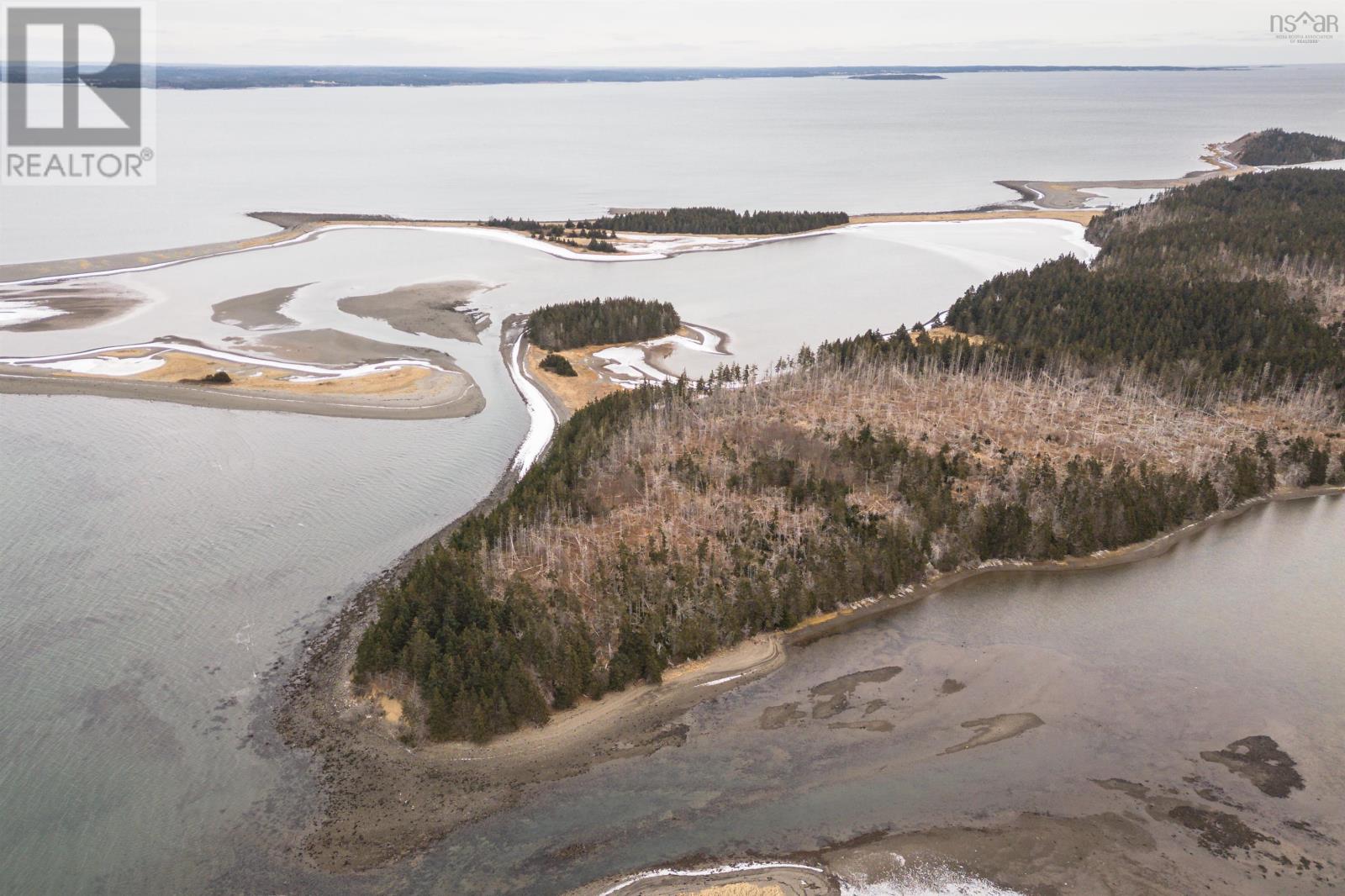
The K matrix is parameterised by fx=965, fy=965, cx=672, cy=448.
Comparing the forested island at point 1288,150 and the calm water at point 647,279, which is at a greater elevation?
the forested island at point 1288,150

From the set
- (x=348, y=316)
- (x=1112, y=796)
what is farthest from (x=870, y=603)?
(x=348, y=316)

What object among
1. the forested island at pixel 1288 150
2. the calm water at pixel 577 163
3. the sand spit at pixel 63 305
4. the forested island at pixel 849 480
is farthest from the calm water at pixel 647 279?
the forested island at pixel 1288 150

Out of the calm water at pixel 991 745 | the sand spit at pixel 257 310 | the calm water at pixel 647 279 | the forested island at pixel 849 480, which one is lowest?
the calm water at pixel 991 745

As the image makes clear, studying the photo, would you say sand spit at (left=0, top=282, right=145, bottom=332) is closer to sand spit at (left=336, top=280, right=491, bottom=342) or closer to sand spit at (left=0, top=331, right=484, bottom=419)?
sand spit at (left=0, top=331, right=484, bottom=419)

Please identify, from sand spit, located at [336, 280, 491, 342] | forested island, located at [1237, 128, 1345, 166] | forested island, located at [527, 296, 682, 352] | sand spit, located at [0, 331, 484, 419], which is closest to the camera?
sand spit, located at [0, 331, 484, 419]

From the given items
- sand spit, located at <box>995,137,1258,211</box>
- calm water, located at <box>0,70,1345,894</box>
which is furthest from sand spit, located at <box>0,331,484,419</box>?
sand spit, located at <box>995,137,1258,211</box>

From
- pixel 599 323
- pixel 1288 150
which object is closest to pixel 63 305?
pixel 599 323

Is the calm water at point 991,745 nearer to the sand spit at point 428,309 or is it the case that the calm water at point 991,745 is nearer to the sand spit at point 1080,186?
the sand spit at point 428,309
